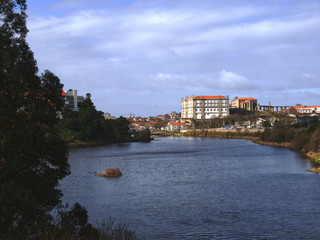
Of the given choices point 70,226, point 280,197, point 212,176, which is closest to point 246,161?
point 212,176

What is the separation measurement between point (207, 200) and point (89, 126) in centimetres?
6915

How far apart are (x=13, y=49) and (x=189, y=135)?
5645 inches

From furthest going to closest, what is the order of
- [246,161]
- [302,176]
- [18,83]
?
[246,161] → [302,176] → [18,83]

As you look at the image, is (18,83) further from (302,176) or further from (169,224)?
(302,176)

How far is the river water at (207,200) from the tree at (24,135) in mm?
7748

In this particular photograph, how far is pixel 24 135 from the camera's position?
12.1 metres

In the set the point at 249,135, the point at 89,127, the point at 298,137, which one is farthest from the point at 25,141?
the point at 249,135

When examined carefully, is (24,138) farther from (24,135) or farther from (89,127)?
(89,127)

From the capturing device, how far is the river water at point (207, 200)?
66.1 feet

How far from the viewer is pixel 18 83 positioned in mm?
12234

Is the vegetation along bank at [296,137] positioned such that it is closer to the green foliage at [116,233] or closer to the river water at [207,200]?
the river water at [207,200]

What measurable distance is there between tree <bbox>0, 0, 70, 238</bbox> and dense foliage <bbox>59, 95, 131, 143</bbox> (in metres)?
72.4

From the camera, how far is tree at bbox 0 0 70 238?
1147 centimetres

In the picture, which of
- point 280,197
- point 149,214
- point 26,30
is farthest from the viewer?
point 280,197
